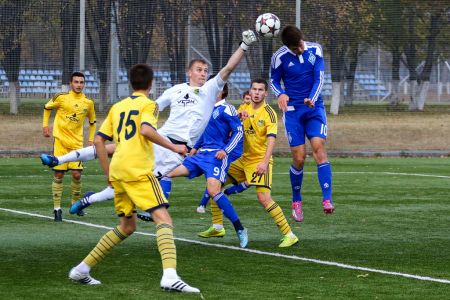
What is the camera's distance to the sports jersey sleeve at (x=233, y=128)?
37.4ft

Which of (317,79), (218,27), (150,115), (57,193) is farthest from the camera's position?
(218,27)

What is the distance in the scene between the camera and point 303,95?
12.8 metres

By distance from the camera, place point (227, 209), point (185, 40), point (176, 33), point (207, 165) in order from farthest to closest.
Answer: point (185, 40) → point (176, 33) → point (207, 165) → point (227, 209)

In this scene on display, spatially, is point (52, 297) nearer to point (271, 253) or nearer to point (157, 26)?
point (271, 253)

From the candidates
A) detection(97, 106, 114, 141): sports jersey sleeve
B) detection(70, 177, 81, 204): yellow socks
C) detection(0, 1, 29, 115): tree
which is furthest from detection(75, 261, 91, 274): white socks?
detection(0, 1, 29, 115): tree

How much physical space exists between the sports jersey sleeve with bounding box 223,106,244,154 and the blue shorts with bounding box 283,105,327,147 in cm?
131

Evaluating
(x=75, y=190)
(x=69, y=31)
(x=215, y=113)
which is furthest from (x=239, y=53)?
(x=69, y=31)

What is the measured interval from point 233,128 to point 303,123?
1.59m

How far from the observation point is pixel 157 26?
27656 mm

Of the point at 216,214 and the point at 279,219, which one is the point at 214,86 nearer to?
the point at 279,219

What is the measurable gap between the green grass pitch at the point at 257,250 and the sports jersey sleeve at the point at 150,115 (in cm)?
140

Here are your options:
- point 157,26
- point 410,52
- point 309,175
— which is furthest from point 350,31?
point 309,175

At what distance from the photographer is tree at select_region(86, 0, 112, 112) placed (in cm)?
2697

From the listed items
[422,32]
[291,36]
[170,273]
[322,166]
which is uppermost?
[422,32]
